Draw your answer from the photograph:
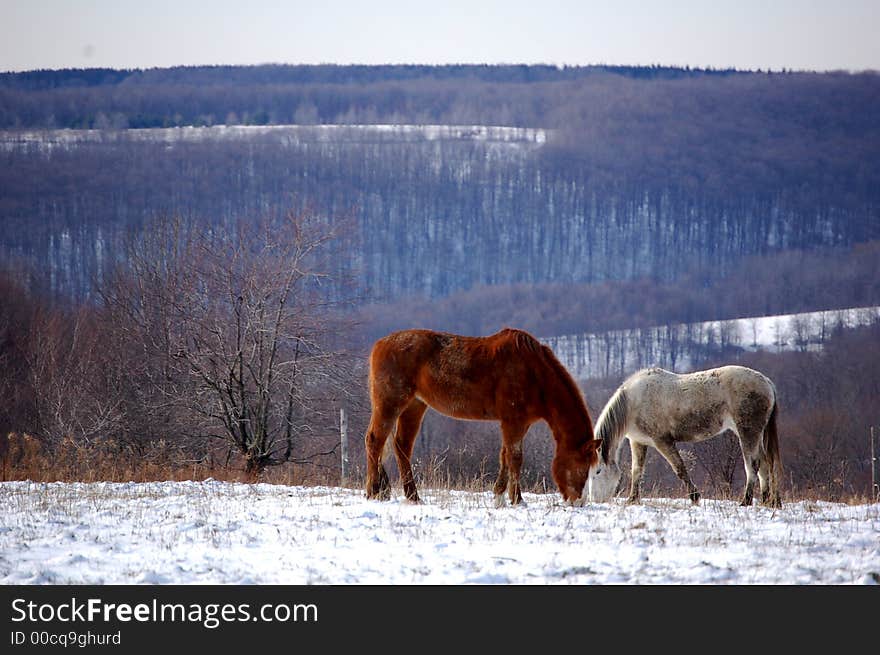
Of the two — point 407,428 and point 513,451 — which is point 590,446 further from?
point 407,428

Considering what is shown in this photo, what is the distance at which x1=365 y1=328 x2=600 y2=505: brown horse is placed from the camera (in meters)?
10.4

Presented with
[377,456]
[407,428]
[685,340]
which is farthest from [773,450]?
[685,340]

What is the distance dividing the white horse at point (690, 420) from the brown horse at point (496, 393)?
1.08 m

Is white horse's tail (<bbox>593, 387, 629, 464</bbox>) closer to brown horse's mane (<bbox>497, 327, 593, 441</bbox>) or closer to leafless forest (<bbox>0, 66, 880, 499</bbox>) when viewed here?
brown horse's mane (<bbox>497, 327, 593, 441</bbox>)

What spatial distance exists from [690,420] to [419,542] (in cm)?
551

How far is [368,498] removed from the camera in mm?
10852

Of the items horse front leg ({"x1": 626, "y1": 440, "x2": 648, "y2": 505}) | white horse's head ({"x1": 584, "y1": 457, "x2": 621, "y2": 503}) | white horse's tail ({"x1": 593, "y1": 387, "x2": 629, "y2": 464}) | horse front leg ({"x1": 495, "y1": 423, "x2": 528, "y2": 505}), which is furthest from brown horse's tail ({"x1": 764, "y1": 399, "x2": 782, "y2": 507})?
horse front leg ({"x1": 495, "y1": 423, "x2": 528, "y2": 505})

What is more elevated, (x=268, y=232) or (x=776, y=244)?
(x=268, y=232)

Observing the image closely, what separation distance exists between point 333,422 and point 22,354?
25236 millimetres

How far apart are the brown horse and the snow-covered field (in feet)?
1.65

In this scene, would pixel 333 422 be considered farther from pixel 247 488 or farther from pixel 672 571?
pixel 672 571

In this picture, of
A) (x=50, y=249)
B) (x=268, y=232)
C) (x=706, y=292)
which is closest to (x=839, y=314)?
(x=706, y=292)
